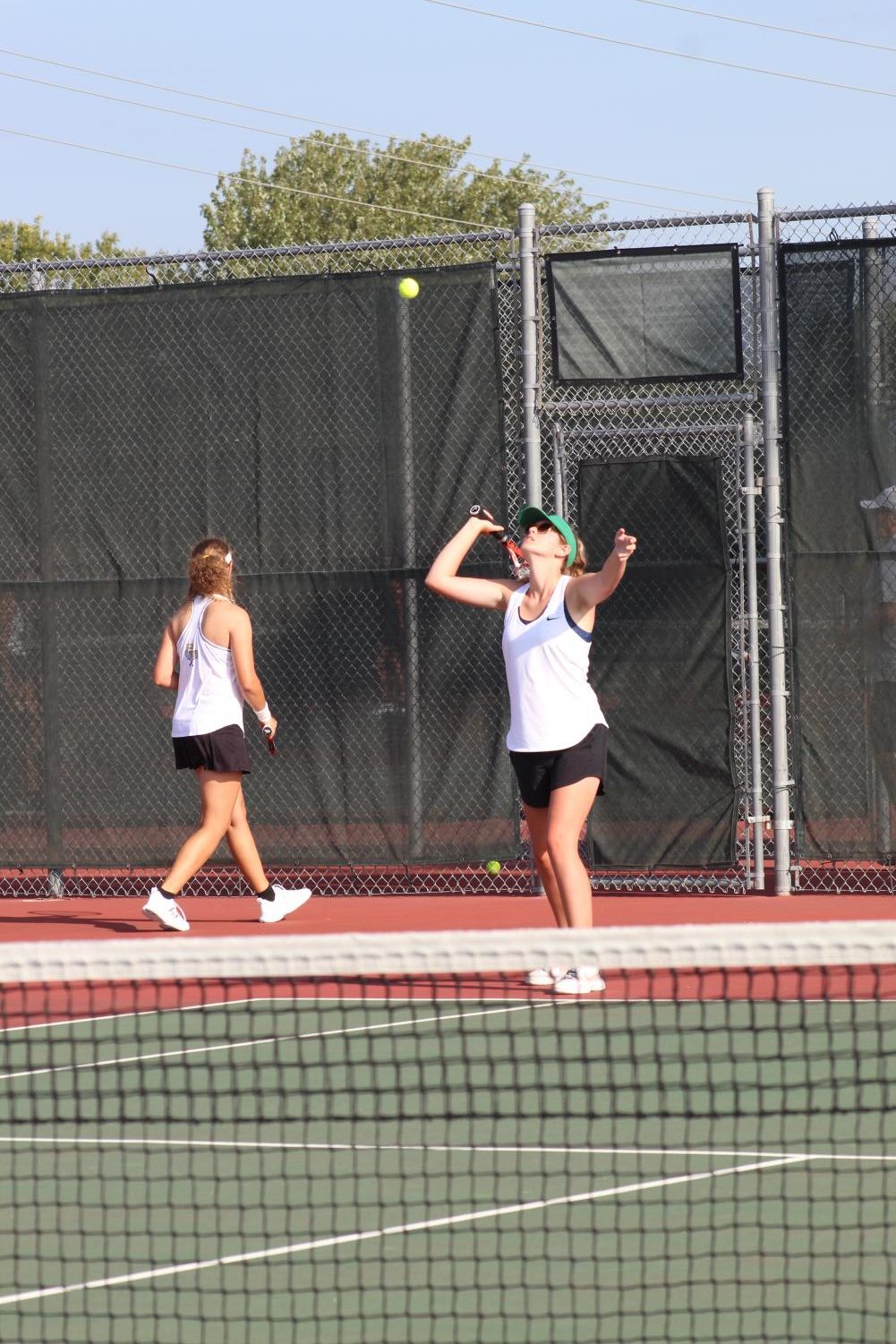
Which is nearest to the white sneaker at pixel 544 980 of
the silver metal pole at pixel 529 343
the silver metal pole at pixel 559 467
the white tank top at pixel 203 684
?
the white tank top at pixel 203 684

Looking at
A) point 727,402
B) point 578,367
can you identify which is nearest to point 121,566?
point 578,367

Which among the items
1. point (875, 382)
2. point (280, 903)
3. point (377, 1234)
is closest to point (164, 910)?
point (280, 903)

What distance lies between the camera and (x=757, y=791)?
943cm

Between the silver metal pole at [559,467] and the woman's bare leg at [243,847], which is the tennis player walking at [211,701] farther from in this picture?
the silver metal pole at [559,467]

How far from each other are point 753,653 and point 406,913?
2057 millimetres

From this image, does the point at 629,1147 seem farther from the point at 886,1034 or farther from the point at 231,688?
the point at 231,688

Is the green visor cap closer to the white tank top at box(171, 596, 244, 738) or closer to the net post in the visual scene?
the white tank top at box(171, 596, 244, 738)

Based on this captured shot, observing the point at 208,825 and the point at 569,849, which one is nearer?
the point at 569,849

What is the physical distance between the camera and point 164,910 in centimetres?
852

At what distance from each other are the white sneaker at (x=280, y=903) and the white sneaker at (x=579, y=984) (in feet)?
7.57

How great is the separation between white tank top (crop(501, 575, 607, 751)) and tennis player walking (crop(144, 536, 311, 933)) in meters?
2.02

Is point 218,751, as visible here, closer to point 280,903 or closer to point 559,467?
point 280,903

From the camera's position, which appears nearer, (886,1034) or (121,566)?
(886,1034)

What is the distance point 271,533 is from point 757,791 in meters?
2.72
